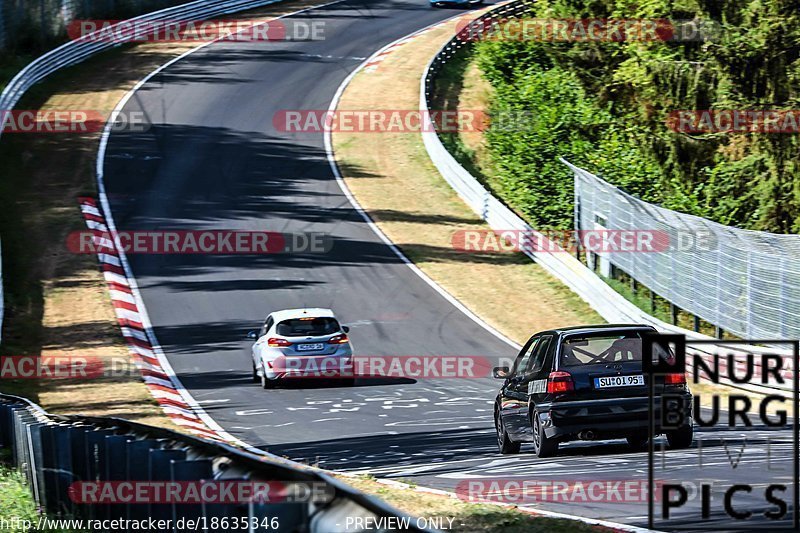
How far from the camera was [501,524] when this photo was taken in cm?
946

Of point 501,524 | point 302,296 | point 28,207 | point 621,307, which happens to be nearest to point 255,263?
point 302,296

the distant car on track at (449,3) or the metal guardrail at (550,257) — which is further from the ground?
the distant car on track at (449,3)

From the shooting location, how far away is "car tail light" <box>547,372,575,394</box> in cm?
1332

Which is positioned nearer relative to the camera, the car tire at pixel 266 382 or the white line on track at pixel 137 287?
the white line on track at pixel 137 287

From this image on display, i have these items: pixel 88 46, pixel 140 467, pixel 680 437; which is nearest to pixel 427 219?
pixel 680 437

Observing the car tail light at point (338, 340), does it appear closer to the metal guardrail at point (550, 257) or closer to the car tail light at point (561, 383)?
the metal guardrail at point (550, 257)

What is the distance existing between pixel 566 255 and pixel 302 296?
21.9ft

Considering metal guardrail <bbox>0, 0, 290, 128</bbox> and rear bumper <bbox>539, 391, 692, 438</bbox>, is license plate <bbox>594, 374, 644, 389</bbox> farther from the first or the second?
metal guardrail <bbox>0, 0, 290, 128</bbox>

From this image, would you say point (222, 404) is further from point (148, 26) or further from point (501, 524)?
Result: point (148, 26)

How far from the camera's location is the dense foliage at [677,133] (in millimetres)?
29469

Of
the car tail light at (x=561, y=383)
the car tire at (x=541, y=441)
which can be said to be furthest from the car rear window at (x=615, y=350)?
the car tire at (x=541, y=441)

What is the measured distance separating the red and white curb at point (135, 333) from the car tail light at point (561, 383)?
241 inches

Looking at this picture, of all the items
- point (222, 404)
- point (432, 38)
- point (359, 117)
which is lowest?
point (222, 404)

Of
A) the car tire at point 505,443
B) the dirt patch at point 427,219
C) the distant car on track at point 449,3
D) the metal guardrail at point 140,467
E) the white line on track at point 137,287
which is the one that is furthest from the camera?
the distant car on track at point 449,3
